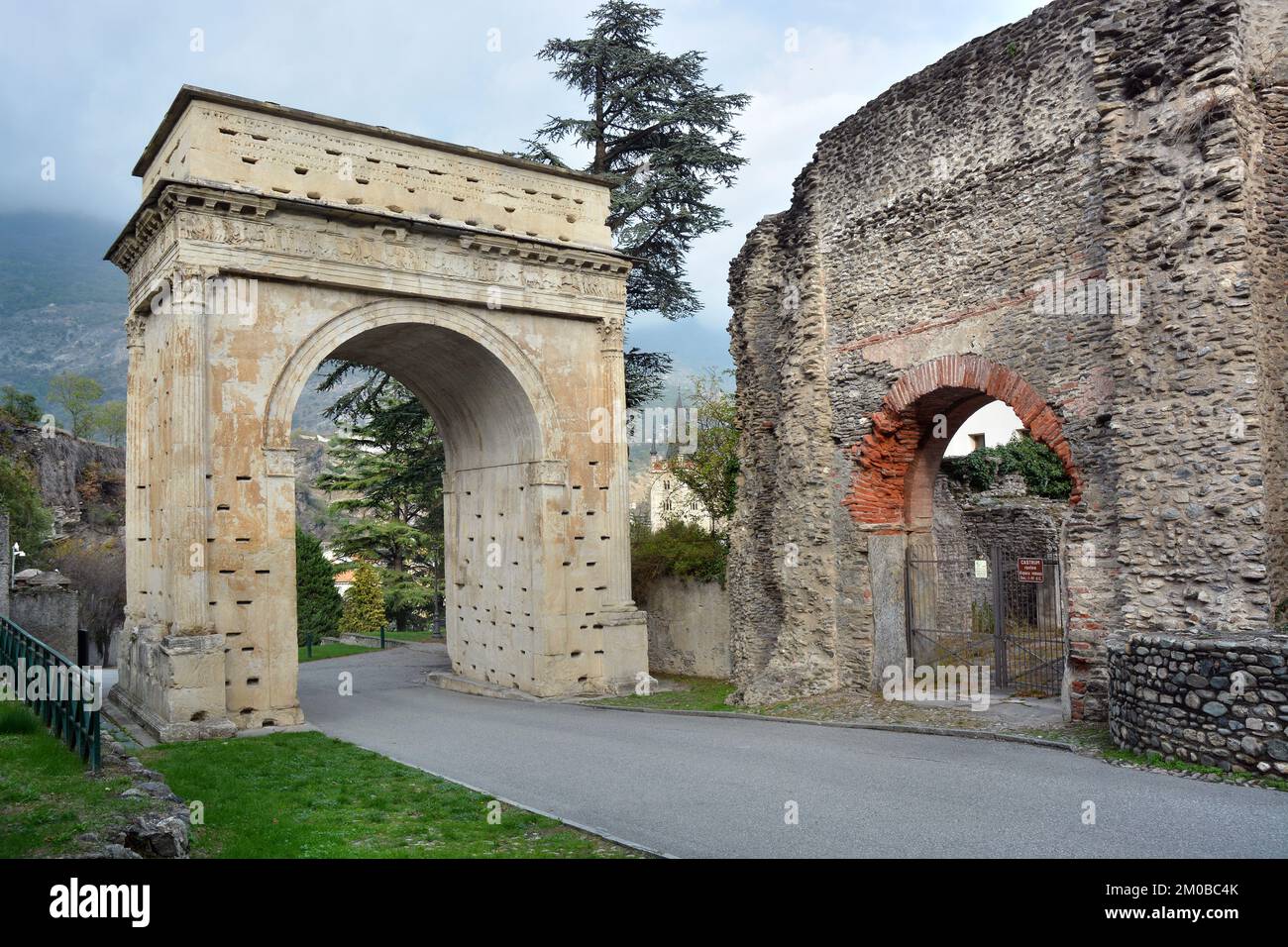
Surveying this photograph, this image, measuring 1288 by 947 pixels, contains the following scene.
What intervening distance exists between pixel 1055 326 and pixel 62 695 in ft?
35.4

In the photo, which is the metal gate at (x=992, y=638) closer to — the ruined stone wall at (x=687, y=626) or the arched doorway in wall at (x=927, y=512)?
the arched doorway in wall at (x=927, y=512)

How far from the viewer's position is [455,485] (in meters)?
18.3

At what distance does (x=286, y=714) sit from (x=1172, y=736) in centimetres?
1053

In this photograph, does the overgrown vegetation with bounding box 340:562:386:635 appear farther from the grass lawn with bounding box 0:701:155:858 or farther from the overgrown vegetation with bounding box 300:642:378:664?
the grass lawn with bounding box 0:701:155:858

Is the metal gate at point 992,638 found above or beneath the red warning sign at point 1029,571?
beneath

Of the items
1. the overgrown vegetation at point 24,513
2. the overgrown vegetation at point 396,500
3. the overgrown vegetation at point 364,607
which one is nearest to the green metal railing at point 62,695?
the overgrown vegetation at point 396,500

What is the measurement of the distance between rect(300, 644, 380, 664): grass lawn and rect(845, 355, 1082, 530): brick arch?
16143mm

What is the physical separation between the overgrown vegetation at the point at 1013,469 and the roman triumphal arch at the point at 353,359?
384 inches

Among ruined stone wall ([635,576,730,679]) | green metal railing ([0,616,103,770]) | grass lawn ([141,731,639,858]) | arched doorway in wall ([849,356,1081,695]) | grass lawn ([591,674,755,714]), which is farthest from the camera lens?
ruined stone wall ([635,576,730,679])

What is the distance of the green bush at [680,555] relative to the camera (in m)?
19.0

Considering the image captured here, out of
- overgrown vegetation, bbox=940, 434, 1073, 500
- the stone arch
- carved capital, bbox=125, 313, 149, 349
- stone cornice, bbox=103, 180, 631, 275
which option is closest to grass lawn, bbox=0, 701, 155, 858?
the stone arch

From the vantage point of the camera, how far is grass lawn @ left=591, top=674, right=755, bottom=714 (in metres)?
14.0

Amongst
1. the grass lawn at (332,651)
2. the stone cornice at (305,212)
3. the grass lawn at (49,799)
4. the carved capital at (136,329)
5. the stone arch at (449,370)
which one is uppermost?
the stone cornice at (305,212)

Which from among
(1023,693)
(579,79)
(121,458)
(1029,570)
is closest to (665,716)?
(1023,693)
